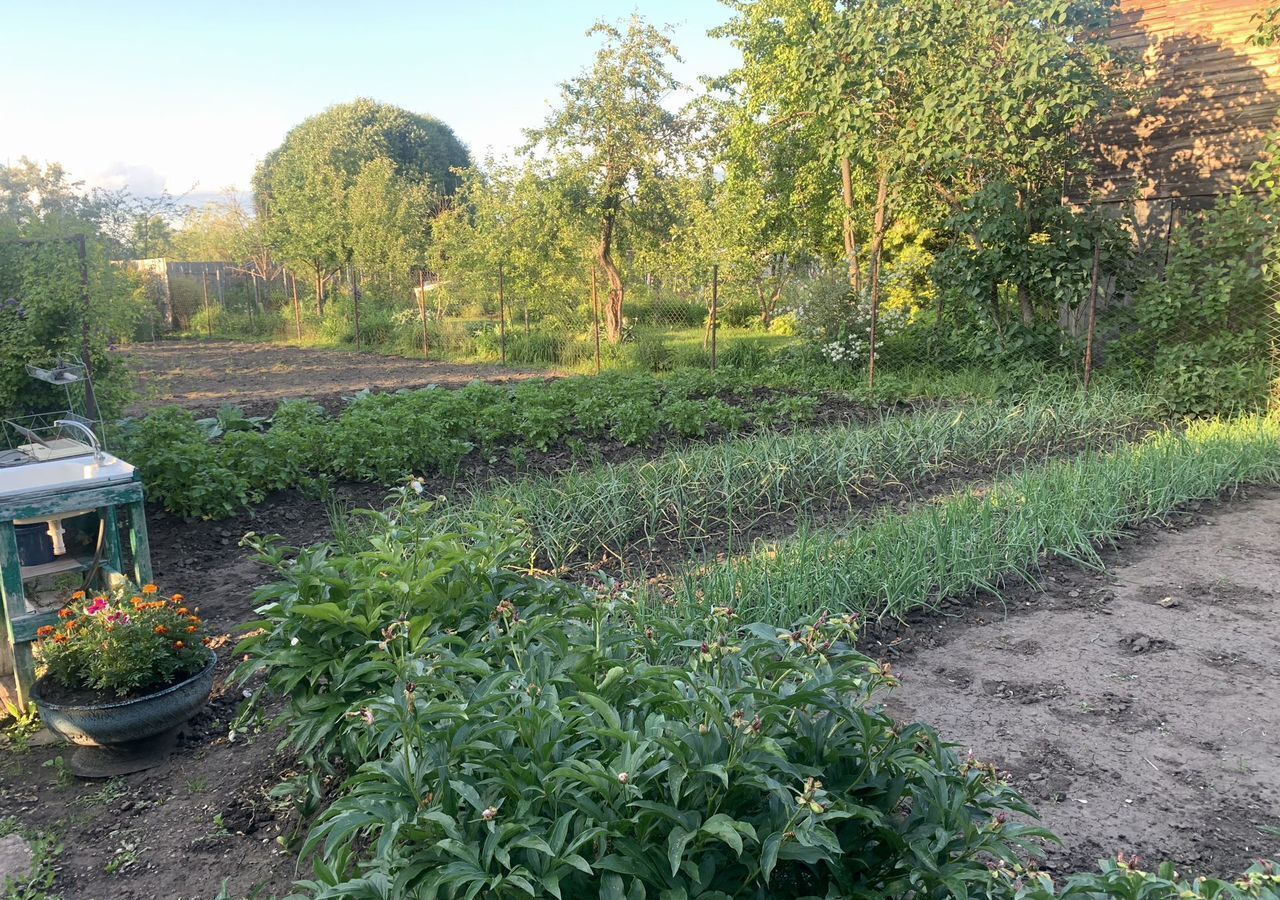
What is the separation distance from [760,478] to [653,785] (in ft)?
13.1

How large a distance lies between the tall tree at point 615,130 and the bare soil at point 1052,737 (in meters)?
11.3

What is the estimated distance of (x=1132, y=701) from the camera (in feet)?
10.6

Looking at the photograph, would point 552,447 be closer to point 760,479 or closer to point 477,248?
point 760,479

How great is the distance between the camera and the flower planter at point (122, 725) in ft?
9.62

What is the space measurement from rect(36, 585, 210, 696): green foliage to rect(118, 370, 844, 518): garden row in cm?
191

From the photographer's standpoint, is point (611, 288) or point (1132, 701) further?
point (611, 288)

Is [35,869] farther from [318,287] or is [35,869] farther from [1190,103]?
[318,287]

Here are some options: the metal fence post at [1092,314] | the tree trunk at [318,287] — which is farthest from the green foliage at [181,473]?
the tree trunk at [318,287]

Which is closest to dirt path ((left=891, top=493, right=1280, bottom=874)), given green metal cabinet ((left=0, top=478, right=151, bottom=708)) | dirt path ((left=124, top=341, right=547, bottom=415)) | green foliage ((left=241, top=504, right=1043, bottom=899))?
green foliage ((left=241, top=504, right=1043, bottom=899))

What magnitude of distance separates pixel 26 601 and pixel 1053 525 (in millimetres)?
4674

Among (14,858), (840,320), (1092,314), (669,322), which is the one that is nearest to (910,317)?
(840,320)

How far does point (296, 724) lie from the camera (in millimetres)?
2471

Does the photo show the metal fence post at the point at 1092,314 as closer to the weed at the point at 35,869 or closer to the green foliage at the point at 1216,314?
the green foliage at the point at 1216,314

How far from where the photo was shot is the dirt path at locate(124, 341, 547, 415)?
34.7 feet
